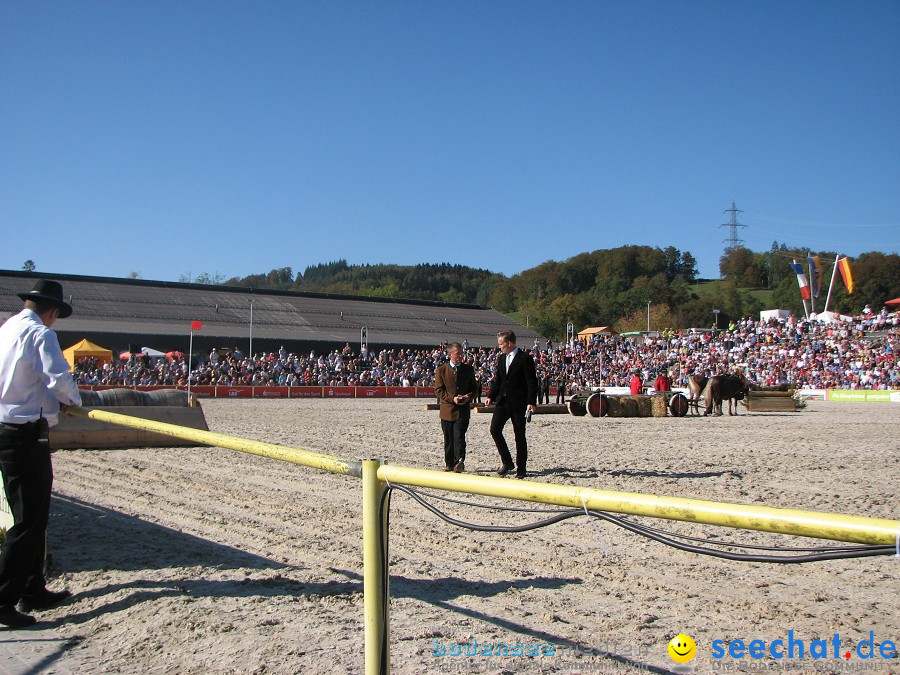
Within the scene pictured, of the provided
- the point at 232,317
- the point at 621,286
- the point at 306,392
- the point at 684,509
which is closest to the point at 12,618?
the point at 684,509

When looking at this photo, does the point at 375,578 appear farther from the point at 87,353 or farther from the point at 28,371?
the point at 87,353

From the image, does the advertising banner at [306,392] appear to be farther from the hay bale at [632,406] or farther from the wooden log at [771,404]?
the wooden log at [771,404]

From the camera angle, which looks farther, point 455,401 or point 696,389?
point 696,389

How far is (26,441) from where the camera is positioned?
4.56 meters

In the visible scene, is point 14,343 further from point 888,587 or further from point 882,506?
point 882,506

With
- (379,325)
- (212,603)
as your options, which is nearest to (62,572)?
(212,603)

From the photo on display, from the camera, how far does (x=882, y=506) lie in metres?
7.68

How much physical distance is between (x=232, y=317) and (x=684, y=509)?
6098 cm

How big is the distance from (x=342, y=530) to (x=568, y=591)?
2.45m

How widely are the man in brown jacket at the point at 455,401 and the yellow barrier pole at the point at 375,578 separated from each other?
262 inches

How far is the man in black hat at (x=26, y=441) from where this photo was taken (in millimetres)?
4488

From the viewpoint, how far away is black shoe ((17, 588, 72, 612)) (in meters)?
4.55

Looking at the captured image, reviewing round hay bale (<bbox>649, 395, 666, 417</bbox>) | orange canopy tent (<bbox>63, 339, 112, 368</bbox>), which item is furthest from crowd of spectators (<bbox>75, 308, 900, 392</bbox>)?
round hay bale (<bbox>649, 395, 666, 417</bbox>)

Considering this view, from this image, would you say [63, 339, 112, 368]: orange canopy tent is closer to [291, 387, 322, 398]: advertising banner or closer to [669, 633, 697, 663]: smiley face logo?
[291, 387, 322, 398]: advertising banner
